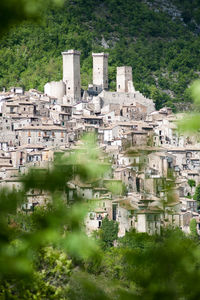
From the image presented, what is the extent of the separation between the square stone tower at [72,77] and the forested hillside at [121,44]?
182 inches

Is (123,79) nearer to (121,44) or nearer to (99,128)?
(99,128)

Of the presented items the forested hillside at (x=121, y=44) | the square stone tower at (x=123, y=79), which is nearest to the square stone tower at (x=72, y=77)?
the square stone tower at (x=123, y=79)

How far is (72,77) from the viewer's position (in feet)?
207

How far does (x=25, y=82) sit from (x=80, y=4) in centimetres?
2643

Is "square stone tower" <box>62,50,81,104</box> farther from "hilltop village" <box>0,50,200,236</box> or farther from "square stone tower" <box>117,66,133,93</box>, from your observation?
"square stone tower" <box>117,66,133,93</box>

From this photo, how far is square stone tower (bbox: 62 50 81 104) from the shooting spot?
6209 centimetres

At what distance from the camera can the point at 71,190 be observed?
14.1 feet

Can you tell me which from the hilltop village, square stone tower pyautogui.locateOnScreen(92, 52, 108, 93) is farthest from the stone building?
square stone tower pyautogui.locateOnScreen(92, 52, 108, 93)

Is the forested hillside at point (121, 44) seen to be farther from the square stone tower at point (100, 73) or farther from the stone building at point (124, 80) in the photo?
the square stone tower at point (100, 73)

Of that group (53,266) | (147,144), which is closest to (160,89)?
(53,266)

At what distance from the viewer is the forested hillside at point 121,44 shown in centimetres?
7794

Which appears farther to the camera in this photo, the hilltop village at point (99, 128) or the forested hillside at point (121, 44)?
the forested hillside at point (121, 44)

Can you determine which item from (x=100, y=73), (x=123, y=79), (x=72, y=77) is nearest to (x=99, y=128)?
(x=72, y=77)

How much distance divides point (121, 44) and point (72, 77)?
2879cm
